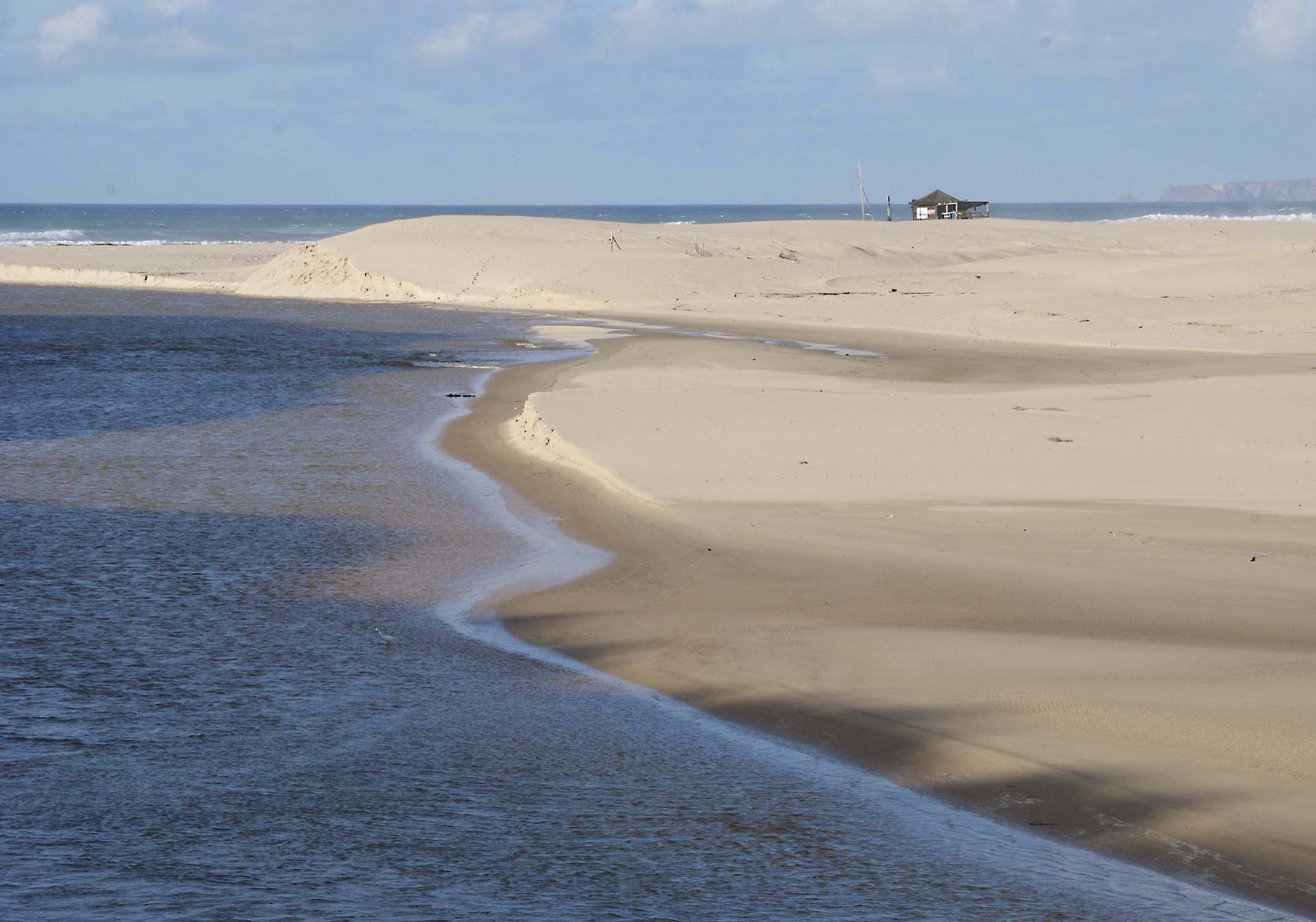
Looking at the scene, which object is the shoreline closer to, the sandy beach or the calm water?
the sandy beach

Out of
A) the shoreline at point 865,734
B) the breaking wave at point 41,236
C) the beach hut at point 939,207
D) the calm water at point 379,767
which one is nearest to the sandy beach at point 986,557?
the shoreline at point 865,734

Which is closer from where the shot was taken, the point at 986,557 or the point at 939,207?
the point at 986,557

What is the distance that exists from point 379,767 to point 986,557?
4882 mm

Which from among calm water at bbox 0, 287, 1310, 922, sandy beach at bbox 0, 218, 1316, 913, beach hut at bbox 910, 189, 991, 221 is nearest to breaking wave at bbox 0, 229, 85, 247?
beach hut at bbox 910, 189, 991, 221

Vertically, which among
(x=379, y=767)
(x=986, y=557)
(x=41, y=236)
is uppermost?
(x=41, y=236)

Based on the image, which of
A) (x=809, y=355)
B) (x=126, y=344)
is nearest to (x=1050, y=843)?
(x=809, y=355)

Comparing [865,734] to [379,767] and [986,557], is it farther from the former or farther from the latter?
[986,557]

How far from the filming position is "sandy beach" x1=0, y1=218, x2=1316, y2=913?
561 cm

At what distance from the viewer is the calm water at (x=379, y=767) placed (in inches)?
178

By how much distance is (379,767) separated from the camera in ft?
18.8

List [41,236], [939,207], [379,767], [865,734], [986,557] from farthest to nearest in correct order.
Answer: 1. [41,236]
2. [939,207]
3. [986,557]
4. [865,734]
5. [379,767]

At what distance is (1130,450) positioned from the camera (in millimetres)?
12453

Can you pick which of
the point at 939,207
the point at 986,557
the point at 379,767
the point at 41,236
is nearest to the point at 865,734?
the point at 379,767

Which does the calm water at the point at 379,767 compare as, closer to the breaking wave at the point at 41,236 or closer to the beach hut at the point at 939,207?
the beach hut at the point at 939,207
